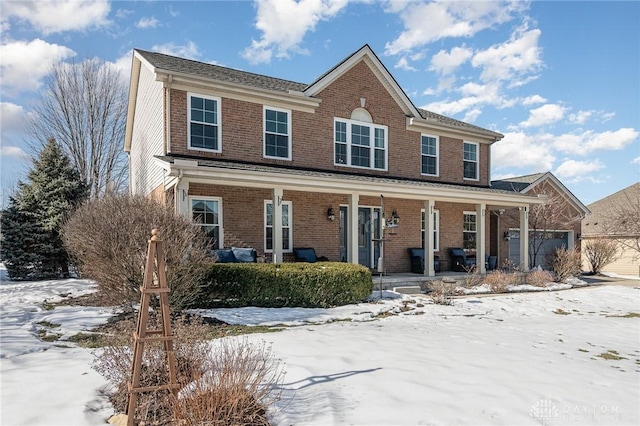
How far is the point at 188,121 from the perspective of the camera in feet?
39.6

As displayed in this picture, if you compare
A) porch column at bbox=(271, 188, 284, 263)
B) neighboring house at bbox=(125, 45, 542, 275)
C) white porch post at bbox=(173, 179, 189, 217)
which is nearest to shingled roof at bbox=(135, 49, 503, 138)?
neighboring house at bbox=(125, 45, 542, 275)

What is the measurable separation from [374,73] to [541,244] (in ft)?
39.6

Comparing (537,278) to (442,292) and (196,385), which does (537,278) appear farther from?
(196,385)

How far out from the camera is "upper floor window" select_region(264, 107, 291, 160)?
13406 mm

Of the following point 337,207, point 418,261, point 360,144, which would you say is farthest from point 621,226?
point 337,207

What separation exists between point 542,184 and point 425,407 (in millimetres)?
19898

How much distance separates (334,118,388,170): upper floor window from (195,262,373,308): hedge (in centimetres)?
587

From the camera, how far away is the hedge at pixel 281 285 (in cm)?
900

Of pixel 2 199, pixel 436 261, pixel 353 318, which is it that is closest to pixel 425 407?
pixel 353 318

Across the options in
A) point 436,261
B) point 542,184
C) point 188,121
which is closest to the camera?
point 188,121

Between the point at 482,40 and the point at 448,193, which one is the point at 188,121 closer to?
the point at 448,193

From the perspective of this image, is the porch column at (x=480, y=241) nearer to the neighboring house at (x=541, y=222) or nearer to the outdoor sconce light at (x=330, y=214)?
the neighboring house at (x=541, y=222)

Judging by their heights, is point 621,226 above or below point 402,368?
above

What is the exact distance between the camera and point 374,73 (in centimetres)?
1555
